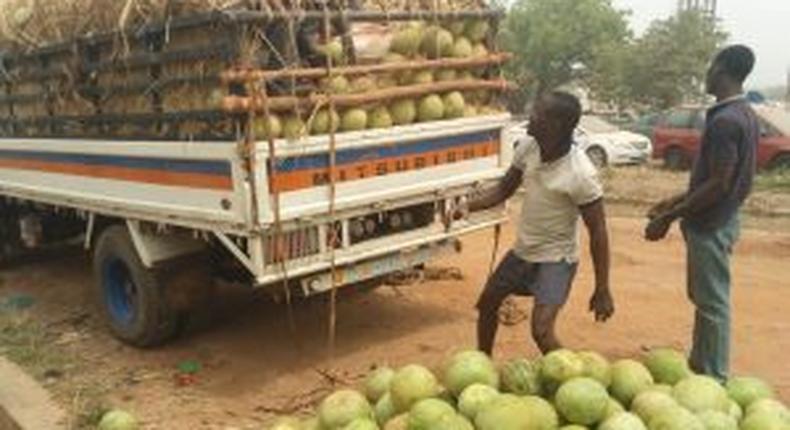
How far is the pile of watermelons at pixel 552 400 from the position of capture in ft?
10.1

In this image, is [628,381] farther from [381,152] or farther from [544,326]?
[381,152]

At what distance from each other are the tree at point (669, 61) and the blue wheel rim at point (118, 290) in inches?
1389

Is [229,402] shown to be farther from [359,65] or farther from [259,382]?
[359,65]

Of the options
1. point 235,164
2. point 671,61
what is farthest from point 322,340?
point 671,61

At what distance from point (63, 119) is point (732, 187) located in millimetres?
4641

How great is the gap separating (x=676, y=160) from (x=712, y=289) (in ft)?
53.0

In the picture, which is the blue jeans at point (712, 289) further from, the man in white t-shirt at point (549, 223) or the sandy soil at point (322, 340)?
the sandy soil at point (322, 340)

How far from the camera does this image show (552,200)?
193 inches

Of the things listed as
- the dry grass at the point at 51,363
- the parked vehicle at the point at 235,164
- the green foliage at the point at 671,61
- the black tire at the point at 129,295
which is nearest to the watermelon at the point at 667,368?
the parked vehicle at the point at 235,164

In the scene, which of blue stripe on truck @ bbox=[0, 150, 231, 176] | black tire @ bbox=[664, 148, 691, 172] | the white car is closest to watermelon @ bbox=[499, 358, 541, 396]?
blue stripe on truck @ bbox=[0, 150, 231, 176]

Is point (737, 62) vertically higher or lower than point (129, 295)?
higher

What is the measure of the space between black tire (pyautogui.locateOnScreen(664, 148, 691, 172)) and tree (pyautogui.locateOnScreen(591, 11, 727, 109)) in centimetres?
1970

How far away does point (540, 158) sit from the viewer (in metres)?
4.92

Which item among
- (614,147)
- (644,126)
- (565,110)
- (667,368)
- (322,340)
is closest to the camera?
(667,368)
